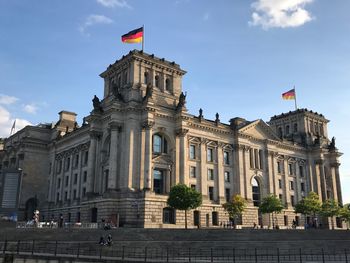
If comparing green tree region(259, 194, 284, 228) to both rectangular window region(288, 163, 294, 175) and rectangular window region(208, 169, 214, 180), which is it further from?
rectangular window region(288, 163, 294, 175)

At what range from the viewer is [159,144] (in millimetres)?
67062

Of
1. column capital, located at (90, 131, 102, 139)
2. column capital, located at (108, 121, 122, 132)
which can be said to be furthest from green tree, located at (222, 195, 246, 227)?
column capital, located at (90, 131, 102, 139)

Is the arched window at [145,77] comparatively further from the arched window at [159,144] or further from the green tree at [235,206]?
the green tree at [235,206]

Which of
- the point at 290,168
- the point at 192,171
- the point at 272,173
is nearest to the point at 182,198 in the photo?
the point at 192,171

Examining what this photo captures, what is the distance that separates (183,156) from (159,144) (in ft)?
15.0

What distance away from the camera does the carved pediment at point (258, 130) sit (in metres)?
79.7

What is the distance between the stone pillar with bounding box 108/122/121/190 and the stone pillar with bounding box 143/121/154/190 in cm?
462

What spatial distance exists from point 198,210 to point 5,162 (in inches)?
2079

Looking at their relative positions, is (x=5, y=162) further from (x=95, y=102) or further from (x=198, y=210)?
(x=198, y=210)

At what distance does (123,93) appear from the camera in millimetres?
67688

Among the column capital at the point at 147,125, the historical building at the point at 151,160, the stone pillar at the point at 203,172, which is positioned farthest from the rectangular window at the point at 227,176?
the column capital at the point at 147,125

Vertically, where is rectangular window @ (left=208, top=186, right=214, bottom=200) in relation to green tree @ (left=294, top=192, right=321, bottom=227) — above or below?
above

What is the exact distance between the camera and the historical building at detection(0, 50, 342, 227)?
6159 centimetres

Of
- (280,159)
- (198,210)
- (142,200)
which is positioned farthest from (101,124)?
(280,159)
